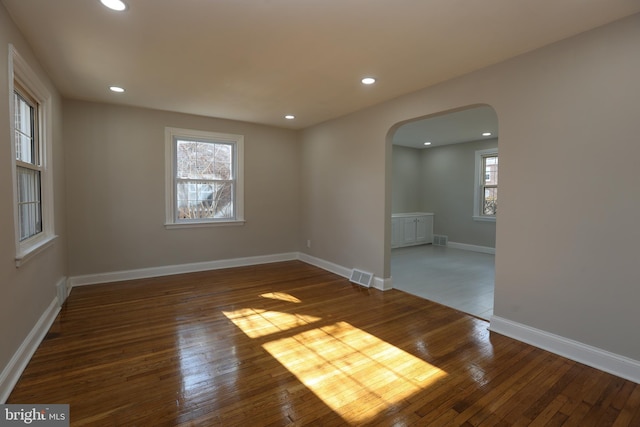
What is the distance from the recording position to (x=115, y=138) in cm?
451

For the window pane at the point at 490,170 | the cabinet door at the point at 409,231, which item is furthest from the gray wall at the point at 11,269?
the window pane at the point at 490,170

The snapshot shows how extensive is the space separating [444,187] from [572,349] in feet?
19.4

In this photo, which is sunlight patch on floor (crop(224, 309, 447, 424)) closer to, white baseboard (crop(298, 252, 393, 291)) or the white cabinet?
white baseboard (crop(298, 252, 393, 291))

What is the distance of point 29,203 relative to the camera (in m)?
2.89

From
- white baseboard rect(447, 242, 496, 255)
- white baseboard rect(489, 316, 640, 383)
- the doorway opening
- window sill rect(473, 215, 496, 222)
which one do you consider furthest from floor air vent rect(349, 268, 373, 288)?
window sill rect(473, 215, 496, 222)

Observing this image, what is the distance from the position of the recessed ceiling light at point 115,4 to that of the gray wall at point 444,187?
6.72m

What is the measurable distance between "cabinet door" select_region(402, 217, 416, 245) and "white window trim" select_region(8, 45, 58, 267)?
252 inches

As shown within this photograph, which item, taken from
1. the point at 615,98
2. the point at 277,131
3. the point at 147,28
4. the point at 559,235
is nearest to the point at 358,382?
the point at 559,235

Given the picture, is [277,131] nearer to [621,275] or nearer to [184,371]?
[184,371]

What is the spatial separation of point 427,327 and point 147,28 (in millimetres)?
3487

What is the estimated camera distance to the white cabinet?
24.4ft

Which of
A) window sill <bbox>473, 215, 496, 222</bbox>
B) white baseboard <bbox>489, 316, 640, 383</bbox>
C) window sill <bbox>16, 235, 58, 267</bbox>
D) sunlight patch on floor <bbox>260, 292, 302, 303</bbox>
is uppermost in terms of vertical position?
window sill <bbox>473, 215, 496, 222</bbox>

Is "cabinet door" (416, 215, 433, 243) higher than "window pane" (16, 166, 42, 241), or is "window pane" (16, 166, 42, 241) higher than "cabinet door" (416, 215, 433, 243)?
"window pane" (16, 166, 42, 241)

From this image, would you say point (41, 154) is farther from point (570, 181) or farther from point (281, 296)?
point (570, 181)
